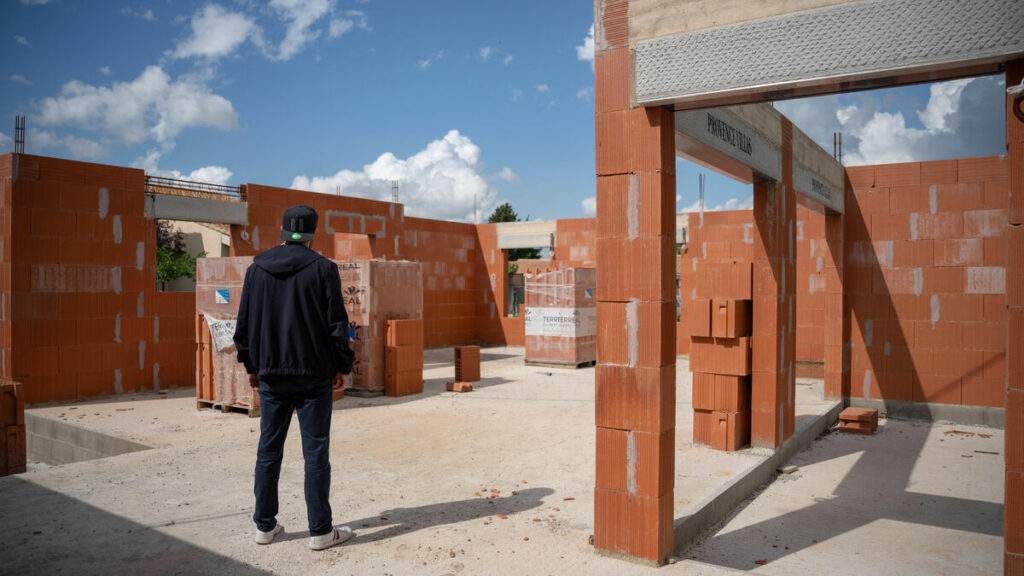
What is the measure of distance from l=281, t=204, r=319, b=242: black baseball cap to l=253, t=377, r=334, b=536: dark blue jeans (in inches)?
37.8

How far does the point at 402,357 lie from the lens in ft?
35.7

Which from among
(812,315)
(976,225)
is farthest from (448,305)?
(976,225)

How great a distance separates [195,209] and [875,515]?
11.3 metres

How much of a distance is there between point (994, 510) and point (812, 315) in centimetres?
786

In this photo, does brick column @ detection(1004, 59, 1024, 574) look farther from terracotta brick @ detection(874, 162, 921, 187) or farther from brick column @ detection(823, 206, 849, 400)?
terracotta brick @ detection(874, 162, 921, 187)

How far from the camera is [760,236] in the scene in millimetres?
7027

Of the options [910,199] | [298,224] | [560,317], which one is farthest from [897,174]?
[298,224]

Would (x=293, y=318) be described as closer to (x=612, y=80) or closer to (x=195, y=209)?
(x=612, y=80)

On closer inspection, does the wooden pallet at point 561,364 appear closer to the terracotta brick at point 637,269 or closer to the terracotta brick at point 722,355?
the terracotta brick at point 722,355

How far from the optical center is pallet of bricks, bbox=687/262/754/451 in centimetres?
712

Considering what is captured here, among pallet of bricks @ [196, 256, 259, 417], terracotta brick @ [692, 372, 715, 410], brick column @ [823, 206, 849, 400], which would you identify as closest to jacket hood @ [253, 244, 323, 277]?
terracotta brick @ [692, 372, 715, 410]

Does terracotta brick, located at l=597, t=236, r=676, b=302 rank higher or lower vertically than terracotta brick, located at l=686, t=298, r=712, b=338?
higher

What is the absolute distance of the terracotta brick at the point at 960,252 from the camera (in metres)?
9.41

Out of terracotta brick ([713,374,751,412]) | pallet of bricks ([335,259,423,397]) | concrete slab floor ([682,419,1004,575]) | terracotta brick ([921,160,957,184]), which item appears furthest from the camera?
pallet of bricks ([335,259,423,397])
